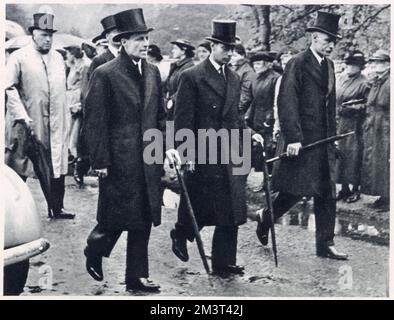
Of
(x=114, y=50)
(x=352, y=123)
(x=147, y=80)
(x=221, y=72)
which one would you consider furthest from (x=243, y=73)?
(x=114, y=50)

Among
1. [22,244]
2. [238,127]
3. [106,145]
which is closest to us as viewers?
[22,244]

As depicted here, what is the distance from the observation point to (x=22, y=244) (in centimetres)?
501

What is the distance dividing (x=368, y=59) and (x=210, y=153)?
5.56 ft

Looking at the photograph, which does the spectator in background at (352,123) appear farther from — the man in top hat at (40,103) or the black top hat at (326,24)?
the man in top hat at (40,103)

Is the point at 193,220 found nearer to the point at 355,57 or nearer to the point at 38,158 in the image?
the point at 38,158

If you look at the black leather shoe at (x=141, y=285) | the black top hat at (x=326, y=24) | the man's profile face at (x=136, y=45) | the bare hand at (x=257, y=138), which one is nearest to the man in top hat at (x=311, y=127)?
the black top hat at (x=326, y=24)

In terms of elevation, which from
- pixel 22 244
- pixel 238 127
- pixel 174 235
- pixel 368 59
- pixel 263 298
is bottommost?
pixel 263 298

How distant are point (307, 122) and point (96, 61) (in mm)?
1923

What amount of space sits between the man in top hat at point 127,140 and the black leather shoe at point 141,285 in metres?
0.02

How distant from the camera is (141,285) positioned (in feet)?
21.5

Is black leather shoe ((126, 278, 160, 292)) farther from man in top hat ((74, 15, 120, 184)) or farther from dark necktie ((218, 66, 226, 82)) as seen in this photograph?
dark necktie ((218, 66, 226, 82))

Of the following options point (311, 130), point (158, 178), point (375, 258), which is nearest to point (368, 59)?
point (311, 130)

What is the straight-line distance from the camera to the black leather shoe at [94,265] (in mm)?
6582

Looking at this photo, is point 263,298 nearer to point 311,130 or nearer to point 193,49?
point 311,130
